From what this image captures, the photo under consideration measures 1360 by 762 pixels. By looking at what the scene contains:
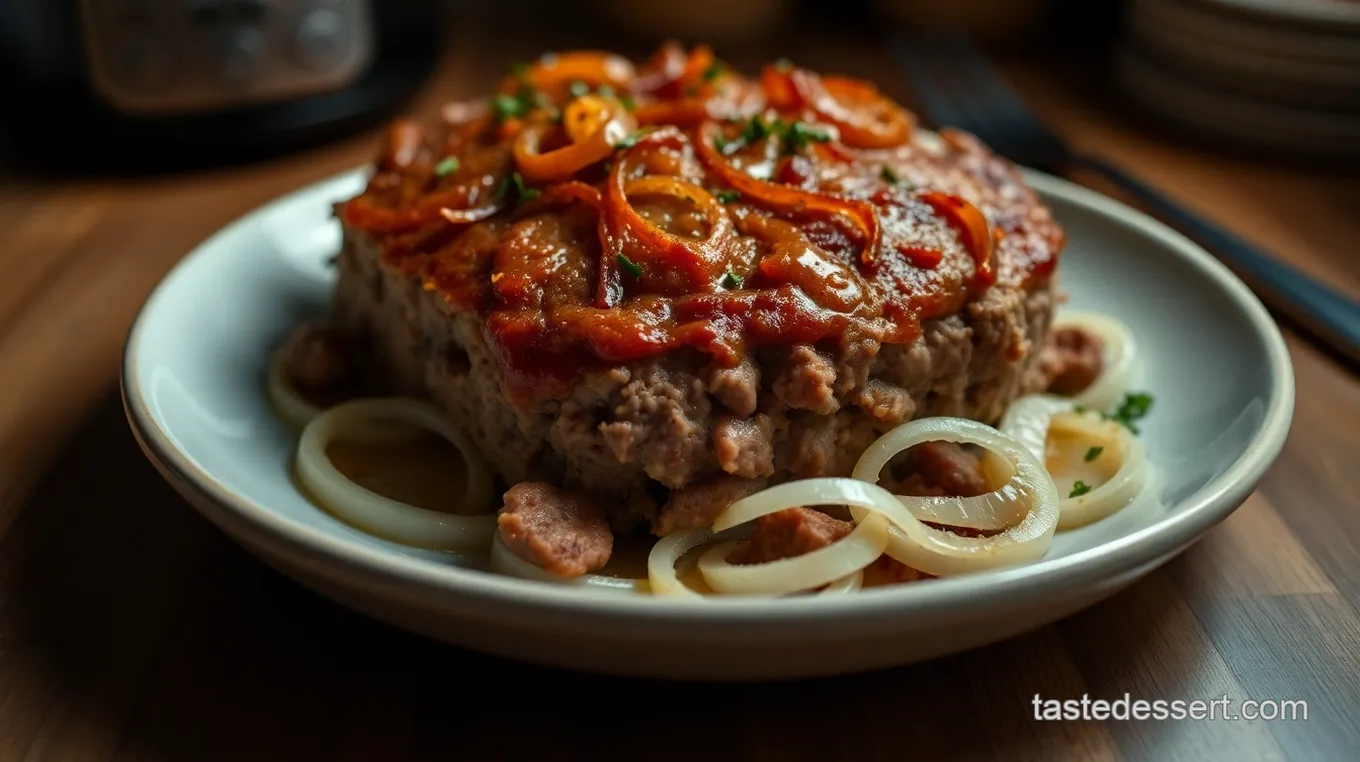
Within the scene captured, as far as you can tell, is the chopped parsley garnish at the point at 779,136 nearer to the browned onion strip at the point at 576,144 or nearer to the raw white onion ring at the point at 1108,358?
the browned onion strip at the point at 576,144

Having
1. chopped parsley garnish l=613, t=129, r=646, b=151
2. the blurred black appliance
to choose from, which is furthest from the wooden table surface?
the blurred black appliance

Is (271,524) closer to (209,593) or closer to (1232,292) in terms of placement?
(209,593)

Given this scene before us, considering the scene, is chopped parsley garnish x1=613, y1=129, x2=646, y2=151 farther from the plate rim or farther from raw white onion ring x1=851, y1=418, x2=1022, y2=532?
the plate rim

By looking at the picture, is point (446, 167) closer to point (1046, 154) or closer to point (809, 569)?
point (809, 569)

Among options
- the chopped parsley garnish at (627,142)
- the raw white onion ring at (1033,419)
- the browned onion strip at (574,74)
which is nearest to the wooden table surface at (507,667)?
the raw white onion ring at (1033,419)

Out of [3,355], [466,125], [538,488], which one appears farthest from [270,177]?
[538,488]
